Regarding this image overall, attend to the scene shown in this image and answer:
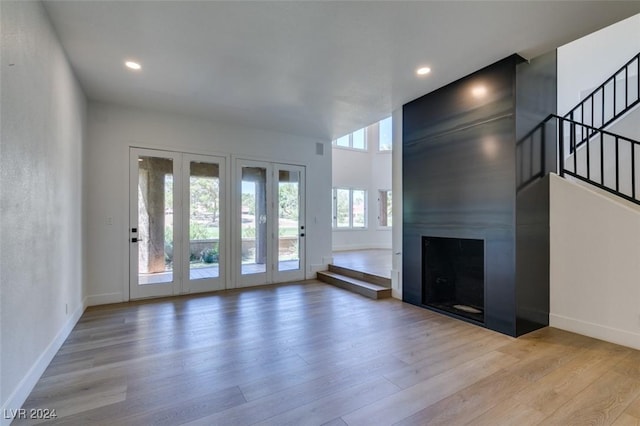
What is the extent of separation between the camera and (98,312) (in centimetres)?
406

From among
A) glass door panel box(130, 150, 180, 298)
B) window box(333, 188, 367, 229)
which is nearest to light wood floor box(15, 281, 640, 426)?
glass door panel box(130, 150, 180, 298)

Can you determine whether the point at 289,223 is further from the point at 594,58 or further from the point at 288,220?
the point at 594,58

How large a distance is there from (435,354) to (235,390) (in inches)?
69.7

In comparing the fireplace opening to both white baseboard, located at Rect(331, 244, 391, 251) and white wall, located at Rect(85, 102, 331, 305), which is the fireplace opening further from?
white baseboard, located at Rect(331, 244, 391, 251)

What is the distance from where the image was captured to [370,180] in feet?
32.3

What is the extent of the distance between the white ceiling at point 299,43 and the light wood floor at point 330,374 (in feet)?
9.58

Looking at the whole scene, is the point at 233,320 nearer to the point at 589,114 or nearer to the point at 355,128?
the point at 355,128

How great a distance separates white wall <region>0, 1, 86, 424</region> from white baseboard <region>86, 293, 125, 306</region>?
1.09m

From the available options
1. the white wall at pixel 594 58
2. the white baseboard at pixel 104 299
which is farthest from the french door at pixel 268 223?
the white wall at pixel 594 58

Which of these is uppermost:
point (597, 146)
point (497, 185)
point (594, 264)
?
point (597, 146)

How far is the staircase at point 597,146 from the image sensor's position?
3385mm

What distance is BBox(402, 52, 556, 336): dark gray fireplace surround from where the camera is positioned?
10.6 feet

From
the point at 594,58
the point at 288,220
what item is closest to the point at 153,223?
the point at 288,220

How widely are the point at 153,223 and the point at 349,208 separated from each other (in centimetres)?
590
